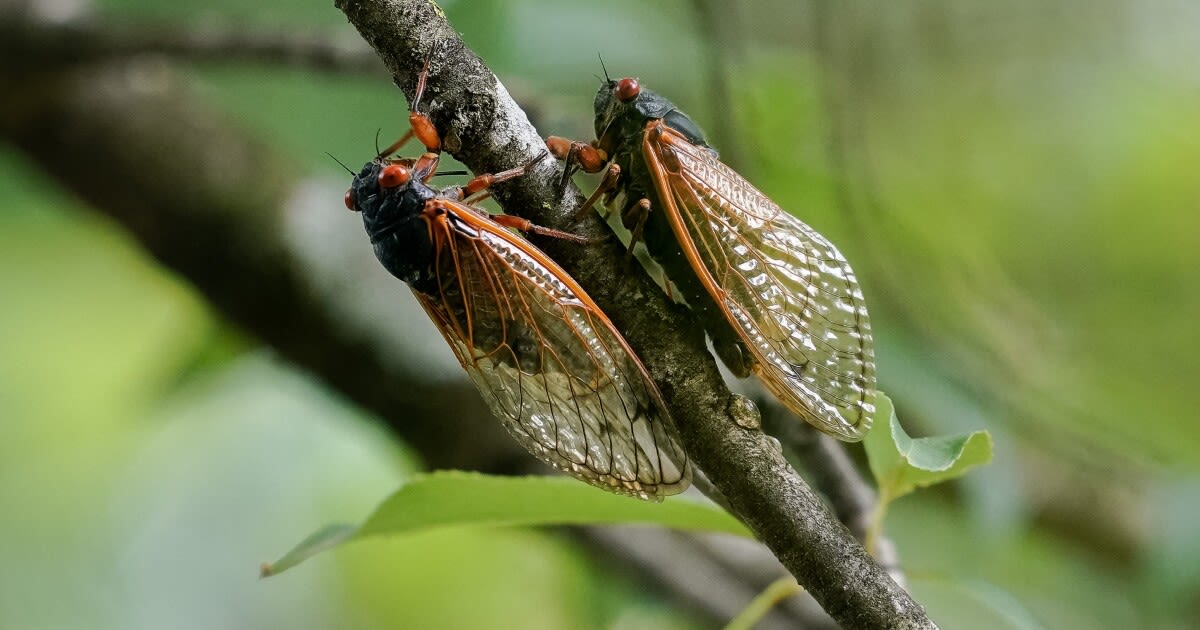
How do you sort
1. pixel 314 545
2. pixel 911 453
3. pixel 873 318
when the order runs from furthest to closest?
pixel 873 318 → pixel 314 545 → pixel 911 453

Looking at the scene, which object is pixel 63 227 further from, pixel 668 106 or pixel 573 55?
pixel 668 106

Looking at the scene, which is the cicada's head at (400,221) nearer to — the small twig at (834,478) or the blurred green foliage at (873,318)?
the blurred green foliage at (873,318)

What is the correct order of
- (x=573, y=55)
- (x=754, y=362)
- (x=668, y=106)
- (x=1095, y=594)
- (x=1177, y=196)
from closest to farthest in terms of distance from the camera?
(x=754, y=362)
(x=668, y=106)
(x=573, y=55)
(x=1095, y=594)
(x=1177, y=196)

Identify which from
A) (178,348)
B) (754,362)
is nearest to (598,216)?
(754,362)

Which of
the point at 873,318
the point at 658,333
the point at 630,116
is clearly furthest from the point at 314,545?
the point at 873,318

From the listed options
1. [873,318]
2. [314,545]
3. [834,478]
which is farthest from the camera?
[873,318]

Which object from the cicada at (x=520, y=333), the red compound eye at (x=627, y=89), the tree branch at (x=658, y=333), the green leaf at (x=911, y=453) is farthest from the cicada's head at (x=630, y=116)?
the green leaf at (x=911, y=453)

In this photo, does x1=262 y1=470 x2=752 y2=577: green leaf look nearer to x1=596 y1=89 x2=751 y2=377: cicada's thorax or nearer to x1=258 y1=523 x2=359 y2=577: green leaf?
x1=258 y1=523 x2=359 y2=577: green leaf

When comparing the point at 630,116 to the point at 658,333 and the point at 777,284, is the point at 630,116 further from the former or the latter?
the point at 658,333
